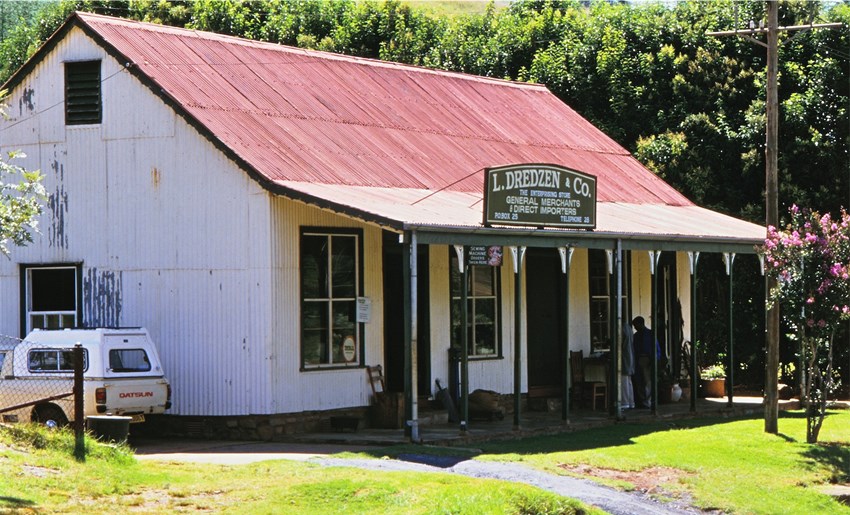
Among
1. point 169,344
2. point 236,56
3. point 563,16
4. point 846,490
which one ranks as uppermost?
point 563,16

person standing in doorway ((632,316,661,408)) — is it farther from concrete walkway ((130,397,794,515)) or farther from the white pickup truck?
the white pickup truck

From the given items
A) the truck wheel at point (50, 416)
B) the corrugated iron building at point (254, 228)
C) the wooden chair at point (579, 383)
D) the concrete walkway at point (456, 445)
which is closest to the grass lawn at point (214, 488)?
the concrete walkway at point (456, 445)

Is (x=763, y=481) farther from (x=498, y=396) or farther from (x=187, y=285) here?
(x=187, y=285)

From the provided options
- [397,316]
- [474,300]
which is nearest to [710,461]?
[397,316]

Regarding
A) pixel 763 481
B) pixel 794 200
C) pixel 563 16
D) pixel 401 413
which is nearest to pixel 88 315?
pixel 401 413

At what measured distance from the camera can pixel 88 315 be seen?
21.9m

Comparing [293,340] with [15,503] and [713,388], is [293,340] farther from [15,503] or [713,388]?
[713,388]

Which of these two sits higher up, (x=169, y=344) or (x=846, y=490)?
(x=169, y=344)

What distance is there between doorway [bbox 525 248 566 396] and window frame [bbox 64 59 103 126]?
8.01 m

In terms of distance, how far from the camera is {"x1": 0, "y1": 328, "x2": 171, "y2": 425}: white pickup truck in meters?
19.0

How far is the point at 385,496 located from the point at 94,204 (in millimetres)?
9796

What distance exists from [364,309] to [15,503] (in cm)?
938

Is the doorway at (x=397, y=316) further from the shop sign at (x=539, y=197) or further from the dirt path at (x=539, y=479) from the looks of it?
the dirt path at (x=539, y=479)

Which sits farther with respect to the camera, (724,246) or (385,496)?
(724,246)
